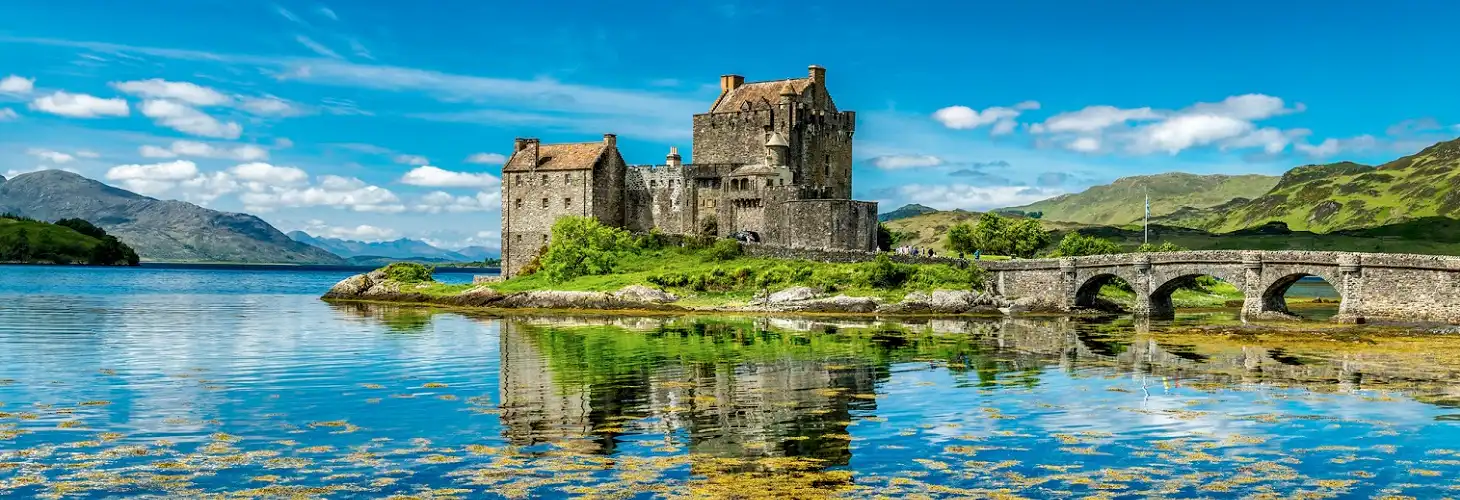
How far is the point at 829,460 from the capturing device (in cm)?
2312

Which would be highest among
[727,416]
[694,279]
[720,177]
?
[720,177]

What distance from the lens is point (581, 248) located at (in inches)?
3420

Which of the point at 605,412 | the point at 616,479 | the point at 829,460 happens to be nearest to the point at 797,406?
the point at 605,412

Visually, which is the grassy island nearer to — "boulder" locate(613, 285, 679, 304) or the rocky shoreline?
the rocky shoreline

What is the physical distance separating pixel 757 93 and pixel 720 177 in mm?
7828

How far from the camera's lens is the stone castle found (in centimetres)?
8881

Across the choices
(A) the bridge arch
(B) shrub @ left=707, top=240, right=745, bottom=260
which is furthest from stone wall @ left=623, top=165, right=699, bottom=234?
(A) the bridge arch

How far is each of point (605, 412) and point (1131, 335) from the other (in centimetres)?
3475

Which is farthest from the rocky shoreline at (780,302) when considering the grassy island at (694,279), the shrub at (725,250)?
the shrub at (725,250)

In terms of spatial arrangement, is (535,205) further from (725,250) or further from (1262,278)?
(1262,278)

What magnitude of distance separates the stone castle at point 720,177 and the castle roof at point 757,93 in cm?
10

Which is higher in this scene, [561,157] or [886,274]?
[561,157]

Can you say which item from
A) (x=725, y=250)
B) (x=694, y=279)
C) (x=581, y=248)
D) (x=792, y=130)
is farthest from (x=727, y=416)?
(x=792, y=130)

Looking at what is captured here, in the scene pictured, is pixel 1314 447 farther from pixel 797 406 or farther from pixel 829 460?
Result: pixel 797 406
